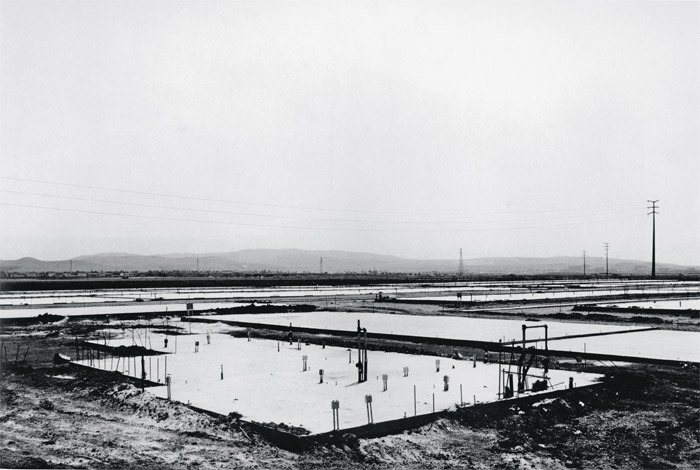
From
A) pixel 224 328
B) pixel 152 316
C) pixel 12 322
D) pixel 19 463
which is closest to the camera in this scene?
pixel 19 463

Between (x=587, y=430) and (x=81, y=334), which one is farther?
(x=81, y=334)

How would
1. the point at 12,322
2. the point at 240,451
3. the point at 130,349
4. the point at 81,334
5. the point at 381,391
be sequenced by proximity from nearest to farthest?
the point at 240,451, the point at 381,391, the point at 130,349, the point at 81,334, the point at 12,322

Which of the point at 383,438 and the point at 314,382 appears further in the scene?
the point at 314,382

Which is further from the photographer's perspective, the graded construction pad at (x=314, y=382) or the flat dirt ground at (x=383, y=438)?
the graded construction pad at (x=314, y=382)

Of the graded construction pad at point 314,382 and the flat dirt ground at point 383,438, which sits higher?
the graded construction pad at point 314,382

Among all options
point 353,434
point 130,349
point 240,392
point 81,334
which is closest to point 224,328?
point 81,334

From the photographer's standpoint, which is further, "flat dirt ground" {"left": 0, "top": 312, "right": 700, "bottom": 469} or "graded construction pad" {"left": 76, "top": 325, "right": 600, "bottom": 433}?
"graded construction pad" {"left": 76, "top": 325, "right": 600, "bottom": 433}

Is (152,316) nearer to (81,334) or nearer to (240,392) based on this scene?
(81,334)

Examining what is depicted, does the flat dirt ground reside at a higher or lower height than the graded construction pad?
lower
